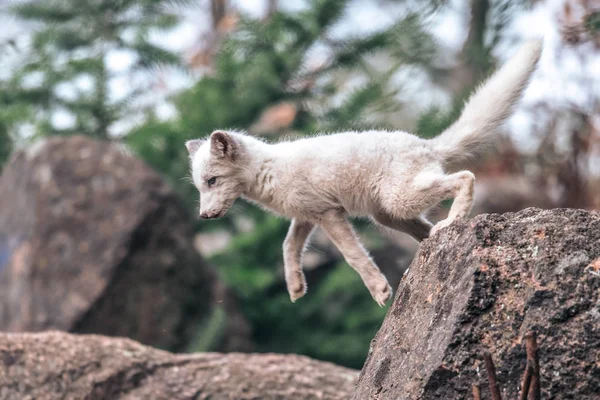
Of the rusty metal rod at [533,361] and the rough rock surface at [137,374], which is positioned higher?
the rusty metal rod at [533,361]

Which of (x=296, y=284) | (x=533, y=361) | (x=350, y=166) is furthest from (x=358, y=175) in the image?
(x=533, y=361)

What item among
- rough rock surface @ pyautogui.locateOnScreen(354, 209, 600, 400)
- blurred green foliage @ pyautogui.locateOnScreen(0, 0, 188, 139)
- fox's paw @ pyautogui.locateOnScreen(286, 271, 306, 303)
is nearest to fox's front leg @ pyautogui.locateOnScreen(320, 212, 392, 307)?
fox's paw @ pyautogui.locateOnScreen(286, 271, 306, 303)

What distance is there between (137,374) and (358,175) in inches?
86.4

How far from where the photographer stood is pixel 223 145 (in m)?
4.14

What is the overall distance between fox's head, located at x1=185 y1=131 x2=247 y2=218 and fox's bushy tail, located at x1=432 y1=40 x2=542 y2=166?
1.04 metres

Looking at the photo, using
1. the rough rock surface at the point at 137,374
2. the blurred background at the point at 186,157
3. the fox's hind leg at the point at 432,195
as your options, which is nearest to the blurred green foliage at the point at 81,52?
the blurred background at the point at 186,157

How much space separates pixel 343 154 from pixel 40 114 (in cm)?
771

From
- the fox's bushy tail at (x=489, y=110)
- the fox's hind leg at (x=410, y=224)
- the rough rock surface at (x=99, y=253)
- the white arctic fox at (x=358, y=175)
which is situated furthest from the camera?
the rough rock surface at (x=99, y=253)

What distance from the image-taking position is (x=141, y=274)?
798cm

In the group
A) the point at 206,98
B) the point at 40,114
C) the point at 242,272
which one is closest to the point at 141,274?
the point at 242,272

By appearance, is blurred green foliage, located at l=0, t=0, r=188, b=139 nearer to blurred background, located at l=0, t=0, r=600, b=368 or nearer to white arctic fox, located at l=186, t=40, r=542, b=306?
blurred background, located at l=0, t=0, r=600, b=368

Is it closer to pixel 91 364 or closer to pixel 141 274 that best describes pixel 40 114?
pixel 141 274

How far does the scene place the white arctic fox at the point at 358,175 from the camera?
3736 millimetres

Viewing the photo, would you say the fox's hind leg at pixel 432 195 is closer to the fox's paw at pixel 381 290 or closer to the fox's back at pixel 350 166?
the fox's back at pixel 350 166
